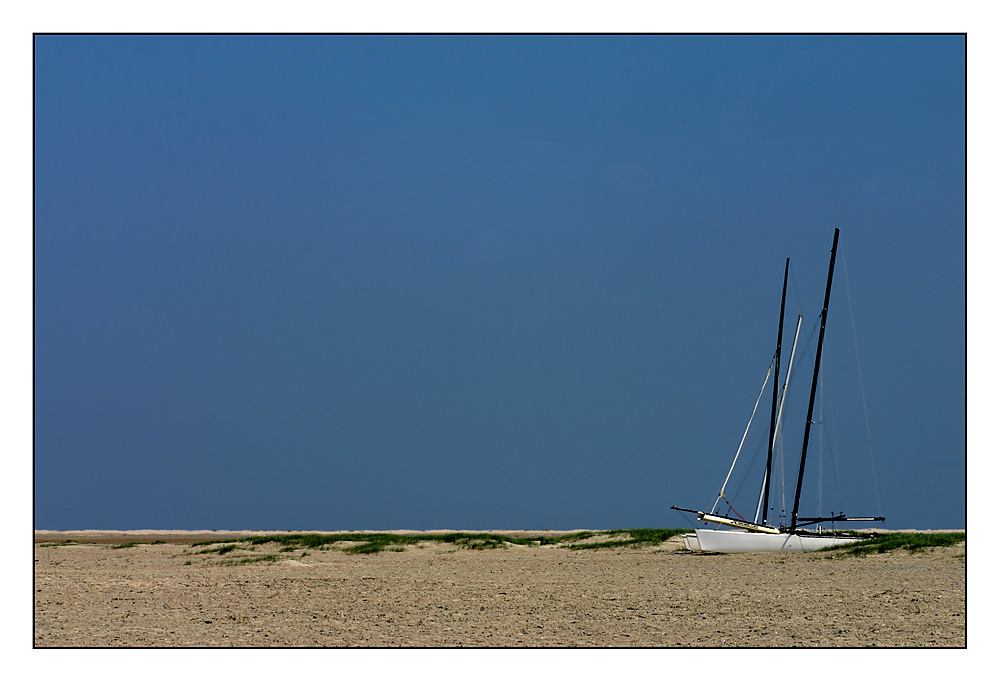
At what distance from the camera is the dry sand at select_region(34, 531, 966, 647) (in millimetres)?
14703

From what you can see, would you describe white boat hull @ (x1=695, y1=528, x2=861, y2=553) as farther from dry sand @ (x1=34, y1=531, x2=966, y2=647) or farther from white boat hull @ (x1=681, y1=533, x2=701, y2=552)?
dry sand @ (x1=34, y1=531, x2=966, y2=647)

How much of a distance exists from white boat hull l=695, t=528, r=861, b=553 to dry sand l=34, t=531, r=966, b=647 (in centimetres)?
283

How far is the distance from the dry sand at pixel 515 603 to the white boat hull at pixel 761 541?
2832mm

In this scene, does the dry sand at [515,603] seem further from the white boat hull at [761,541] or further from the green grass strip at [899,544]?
the white boat hull at [761,541]

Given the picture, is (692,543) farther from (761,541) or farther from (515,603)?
(515,603)

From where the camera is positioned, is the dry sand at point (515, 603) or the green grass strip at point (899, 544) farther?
the green grass strip at point (899, 544)

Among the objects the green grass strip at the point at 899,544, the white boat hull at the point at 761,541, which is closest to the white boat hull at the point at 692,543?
the white boat hull at the point at 761,541

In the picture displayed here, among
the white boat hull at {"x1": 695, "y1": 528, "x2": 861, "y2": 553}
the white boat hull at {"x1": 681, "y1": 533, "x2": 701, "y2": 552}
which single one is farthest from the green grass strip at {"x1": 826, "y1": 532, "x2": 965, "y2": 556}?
the white boat hull at {"x1": 681, "y1": 533, "x2": 701, "y2": 552}

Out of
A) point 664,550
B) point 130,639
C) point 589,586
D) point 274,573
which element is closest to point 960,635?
point 589,586

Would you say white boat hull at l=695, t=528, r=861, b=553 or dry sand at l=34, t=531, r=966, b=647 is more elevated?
dry sand at l=34, t=531, r=966, b=647

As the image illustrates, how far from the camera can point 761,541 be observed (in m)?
32.3

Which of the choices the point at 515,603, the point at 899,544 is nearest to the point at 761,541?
the point at 899,544

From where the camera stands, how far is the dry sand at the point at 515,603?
1470cm

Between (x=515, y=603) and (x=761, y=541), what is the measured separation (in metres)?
→ 16.4
